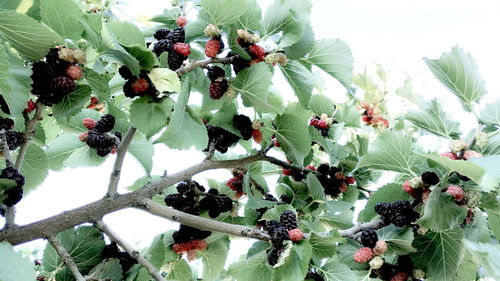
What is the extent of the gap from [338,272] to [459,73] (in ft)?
2.50

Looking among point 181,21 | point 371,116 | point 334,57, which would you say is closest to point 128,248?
point 181,21

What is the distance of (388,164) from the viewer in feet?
5.75

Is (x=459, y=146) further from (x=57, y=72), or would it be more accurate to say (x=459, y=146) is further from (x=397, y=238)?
(x=57, y=72)

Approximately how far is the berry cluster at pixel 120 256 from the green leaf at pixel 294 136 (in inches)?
26.7

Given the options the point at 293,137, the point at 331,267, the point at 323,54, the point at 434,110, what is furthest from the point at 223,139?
the point at 434,110

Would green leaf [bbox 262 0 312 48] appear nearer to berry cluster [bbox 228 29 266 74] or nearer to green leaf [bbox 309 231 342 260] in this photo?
berry cluster [bbox 228 29 266 74]

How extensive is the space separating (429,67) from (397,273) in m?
0.71

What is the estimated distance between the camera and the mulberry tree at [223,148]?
1.45m

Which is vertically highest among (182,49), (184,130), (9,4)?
(9,4)

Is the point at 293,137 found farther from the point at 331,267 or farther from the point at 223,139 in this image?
the point at 331,267

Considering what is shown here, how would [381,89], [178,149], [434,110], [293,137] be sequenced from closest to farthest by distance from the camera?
[178,149]
[434,110]
[293,137]
[381,89]

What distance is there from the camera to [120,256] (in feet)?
5.76

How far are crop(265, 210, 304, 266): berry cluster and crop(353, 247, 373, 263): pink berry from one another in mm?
234

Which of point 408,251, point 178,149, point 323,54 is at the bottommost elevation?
point 408,251
